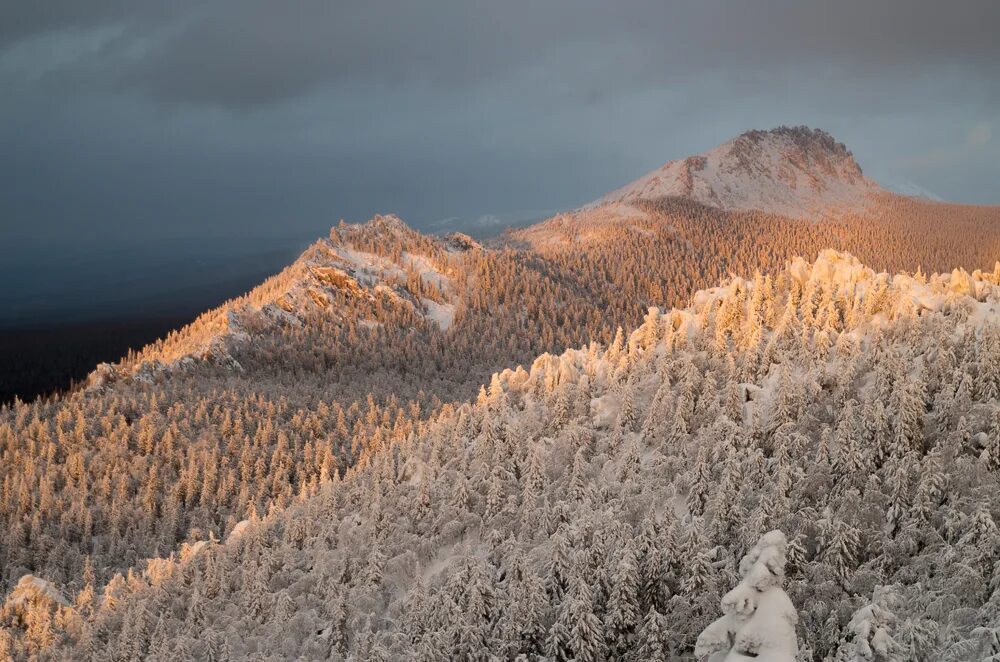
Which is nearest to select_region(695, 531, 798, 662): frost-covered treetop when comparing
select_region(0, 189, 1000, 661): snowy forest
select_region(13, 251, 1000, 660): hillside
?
select_region(0, 189, 1000, 661): snowy forest

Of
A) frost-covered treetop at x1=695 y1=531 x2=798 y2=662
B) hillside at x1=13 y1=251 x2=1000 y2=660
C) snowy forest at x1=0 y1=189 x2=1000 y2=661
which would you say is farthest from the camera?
hillside at x1=13 y1=251 x2=1000 y2=660

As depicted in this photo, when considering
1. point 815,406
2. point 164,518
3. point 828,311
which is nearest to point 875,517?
point 815,406

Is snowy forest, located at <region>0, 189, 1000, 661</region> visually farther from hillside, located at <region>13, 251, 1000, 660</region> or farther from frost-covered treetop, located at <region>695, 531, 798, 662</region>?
hillside, located at <region>13, 251, 1000, 660</region>

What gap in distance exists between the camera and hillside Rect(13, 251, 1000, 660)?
140 feet

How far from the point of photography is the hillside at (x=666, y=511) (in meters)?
42.6

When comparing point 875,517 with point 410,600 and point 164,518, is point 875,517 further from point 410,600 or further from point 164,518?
point 164,518

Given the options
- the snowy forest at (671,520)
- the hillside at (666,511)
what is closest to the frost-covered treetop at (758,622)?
the snowy forest at (671,520)

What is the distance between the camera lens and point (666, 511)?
5338 cm

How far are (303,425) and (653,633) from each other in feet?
508

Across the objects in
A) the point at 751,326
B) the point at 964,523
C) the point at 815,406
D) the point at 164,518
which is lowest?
the point at 164,518

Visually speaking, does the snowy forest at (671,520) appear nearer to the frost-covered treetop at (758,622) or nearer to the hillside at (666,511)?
the frost-covered treetop at (758,622)

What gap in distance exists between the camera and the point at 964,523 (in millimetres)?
40719

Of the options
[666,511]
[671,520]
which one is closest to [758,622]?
[671,520]

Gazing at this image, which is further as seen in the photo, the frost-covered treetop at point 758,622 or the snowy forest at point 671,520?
the snowy forest at point 671,520
